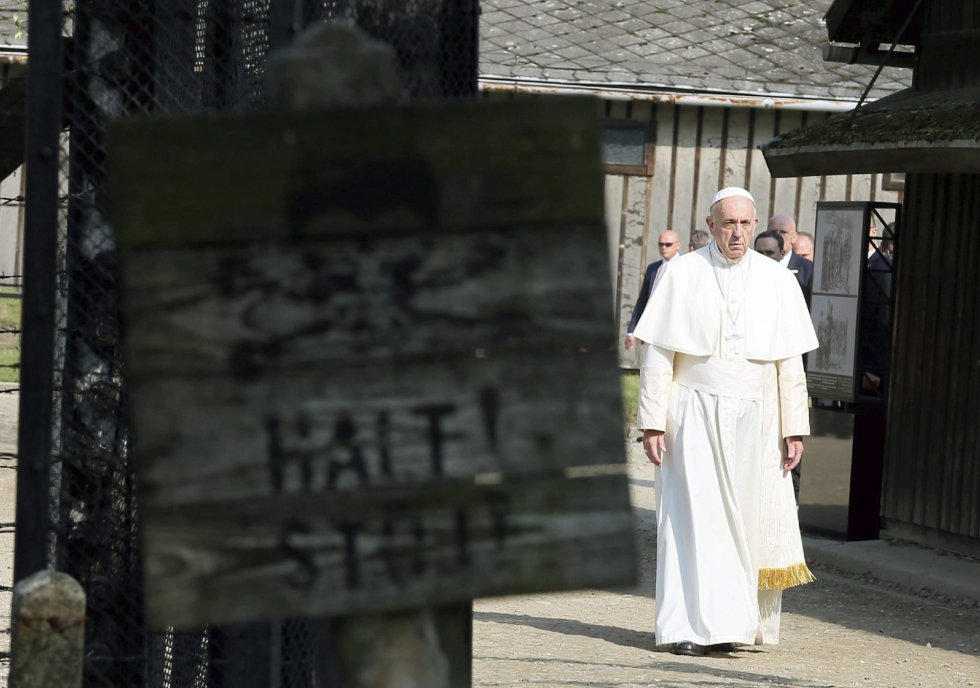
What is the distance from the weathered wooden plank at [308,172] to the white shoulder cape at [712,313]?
5407 millimetres

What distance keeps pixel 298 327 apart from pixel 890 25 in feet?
27.5

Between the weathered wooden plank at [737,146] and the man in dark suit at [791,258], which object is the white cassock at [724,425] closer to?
the man in dark suit at [791,258]

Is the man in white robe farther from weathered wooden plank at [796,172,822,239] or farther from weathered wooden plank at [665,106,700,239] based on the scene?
weathered wooden plank at [796,172,822,239]

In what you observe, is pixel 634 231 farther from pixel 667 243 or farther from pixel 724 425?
pixel 724 425

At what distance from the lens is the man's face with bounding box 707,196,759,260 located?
7301mm

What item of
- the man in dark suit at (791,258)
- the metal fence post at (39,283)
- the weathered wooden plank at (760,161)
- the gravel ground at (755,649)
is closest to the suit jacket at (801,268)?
the man in dark suit at (791,258)

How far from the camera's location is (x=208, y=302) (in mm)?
2035

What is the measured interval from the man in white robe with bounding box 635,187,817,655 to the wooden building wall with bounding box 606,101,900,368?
10677mm

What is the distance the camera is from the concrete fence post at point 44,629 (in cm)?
277

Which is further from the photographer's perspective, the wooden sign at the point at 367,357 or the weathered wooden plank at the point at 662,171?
the weathered wooden plank at the point at 662,171

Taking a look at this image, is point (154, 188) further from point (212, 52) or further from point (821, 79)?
point (821, 79)

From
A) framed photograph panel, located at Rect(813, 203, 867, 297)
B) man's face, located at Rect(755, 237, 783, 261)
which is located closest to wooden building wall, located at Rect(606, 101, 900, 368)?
man's face, located at Rect(755, 237, 783, 261)

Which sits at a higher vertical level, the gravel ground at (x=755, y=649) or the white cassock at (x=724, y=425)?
the white cassock at (x=724, y=425)

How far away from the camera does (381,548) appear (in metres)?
2.07
